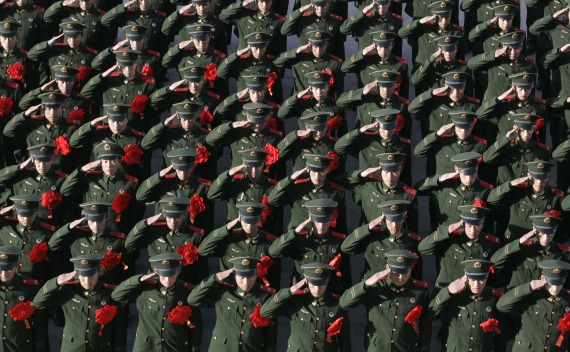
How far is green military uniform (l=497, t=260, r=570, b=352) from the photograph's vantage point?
16938 millimetres

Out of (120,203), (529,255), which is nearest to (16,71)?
(120,203)

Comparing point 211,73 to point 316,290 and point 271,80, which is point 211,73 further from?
point 316,290

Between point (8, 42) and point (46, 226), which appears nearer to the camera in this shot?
point (46, 226)

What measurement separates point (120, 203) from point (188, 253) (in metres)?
1.31

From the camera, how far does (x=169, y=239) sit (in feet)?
58.9

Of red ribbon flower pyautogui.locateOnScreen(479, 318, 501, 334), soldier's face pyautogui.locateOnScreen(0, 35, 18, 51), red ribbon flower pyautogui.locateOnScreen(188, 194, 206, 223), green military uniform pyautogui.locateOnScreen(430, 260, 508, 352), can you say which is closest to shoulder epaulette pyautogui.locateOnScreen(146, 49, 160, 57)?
soldier's face pyautogui.locateOnScreen(0, 35, 18, 51)

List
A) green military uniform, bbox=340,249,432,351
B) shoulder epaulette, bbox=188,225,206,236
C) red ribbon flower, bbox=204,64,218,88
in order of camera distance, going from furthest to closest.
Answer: red ribbon flower, bbox=204,64,218,88 < shoulder epaulette, bbox=188,225,206,236 < green military uniform, bbox=340,249,432,351

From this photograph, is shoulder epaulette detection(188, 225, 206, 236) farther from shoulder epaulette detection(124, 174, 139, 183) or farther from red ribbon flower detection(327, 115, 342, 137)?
red ribbon flower detection(327, 115, 342, 137)

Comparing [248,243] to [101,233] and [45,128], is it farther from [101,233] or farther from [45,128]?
[45,128]

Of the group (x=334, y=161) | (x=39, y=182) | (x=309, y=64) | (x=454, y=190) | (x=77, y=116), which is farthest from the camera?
(x=309, y=64)

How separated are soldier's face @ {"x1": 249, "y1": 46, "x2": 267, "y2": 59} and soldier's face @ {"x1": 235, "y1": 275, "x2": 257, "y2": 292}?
3.93 metres

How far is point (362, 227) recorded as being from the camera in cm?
1772

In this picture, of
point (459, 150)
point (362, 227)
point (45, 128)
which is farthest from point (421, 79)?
point (45, 128)

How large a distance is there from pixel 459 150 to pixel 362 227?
1.95m
